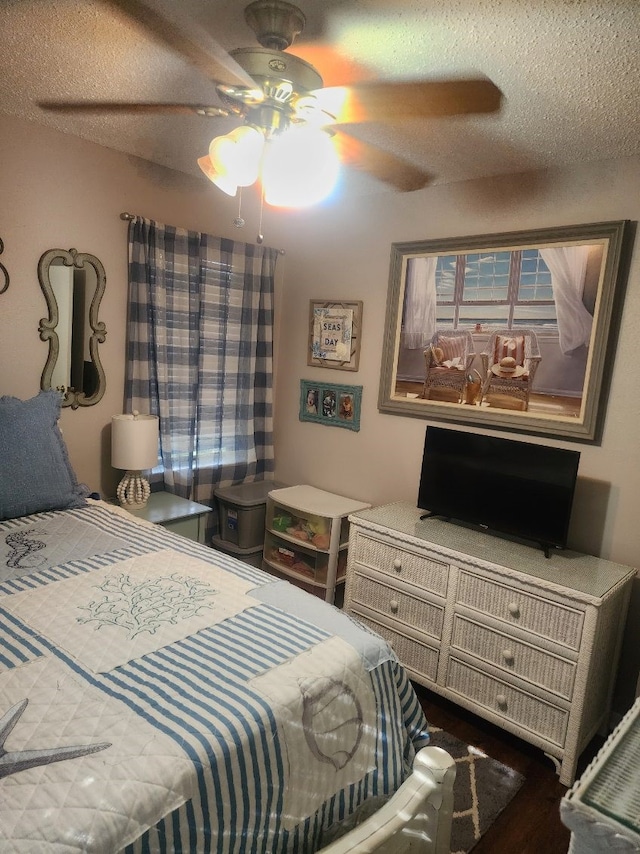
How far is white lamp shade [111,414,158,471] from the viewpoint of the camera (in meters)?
2.69

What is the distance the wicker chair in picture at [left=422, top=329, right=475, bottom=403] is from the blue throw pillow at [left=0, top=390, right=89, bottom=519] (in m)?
1.73

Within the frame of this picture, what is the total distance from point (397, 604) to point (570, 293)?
1.54m

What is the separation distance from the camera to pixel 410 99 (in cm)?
186

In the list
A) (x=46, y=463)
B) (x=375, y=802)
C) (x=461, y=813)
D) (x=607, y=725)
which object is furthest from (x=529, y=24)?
(x=607, y=725)

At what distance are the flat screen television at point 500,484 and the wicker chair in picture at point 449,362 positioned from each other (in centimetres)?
27

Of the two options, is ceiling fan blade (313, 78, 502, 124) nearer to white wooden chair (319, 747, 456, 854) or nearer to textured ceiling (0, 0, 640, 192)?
textured ceiling (0, 0, 640, 192)

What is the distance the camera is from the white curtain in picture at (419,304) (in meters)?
2.83

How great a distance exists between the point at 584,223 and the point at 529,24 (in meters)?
1.11

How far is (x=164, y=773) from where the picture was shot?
1.00m

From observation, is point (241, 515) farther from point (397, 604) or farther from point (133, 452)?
point (397, 604)

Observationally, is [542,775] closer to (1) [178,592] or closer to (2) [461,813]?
(2) [461,813]

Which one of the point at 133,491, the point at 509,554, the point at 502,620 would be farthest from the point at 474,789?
the point at 133,491

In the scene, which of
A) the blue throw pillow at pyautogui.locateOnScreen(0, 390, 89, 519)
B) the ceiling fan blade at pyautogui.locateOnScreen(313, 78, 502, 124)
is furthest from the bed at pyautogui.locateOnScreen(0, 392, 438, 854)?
the ceiling fan blade at pyautogui.locateOnScreen(313, 78, 502, 124)

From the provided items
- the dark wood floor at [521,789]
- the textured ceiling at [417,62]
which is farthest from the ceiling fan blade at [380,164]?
the dark wood floor at [521,789]
